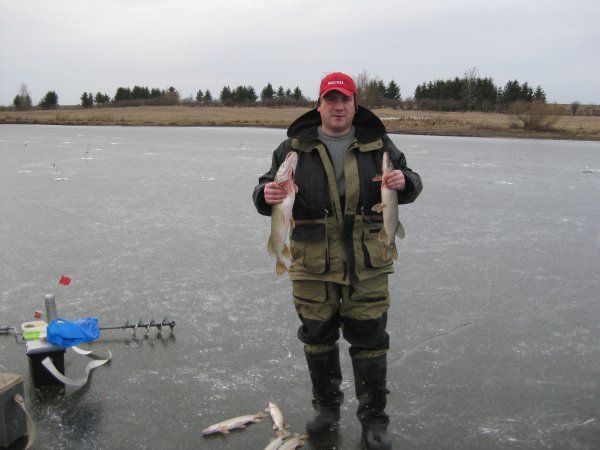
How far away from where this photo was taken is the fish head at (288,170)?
3246 mm

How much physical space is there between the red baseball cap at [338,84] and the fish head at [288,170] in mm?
452

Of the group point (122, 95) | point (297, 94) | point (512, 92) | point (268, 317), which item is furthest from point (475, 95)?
point (268, 317)

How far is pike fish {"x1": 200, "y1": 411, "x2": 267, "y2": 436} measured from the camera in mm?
3643

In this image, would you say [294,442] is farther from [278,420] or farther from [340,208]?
[340,208]

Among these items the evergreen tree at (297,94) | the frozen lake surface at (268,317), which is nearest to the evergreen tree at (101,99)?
the evergreen tree at (297,94)

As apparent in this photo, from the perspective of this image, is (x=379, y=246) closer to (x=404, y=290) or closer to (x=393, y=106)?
(x=404, y=290)

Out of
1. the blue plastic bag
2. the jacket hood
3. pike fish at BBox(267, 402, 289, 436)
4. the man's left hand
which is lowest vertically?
pike fish at BBox(267, 402, 289, 436)

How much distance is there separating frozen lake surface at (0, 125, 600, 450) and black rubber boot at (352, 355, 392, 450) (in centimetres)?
14

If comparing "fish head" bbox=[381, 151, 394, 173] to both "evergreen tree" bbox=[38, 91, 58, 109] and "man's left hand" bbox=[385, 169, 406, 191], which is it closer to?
"man's left hand" bbox=[385, 169, 406, 191]

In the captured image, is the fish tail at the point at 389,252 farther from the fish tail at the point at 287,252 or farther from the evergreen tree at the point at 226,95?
the evergreen tree at the point at 226,95

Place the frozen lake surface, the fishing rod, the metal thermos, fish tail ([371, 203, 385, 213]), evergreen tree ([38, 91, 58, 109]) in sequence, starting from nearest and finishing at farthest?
fish tail ([371, 203, 385, 213]), the frozen lake surface, the metal thermos, the fishing rod, evergreen tree ([38, 91, 58, 109])

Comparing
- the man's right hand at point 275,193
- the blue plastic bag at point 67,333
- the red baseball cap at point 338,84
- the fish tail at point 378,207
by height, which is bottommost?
the blue plastic bag at point 67,333

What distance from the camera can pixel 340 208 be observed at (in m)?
3.48

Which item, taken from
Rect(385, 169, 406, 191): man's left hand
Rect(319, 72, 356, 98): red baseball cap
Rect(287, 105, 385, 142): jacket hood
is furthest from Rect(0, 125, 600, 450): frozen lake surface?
Rect(319, 72, 356, 98): red baseball cap
